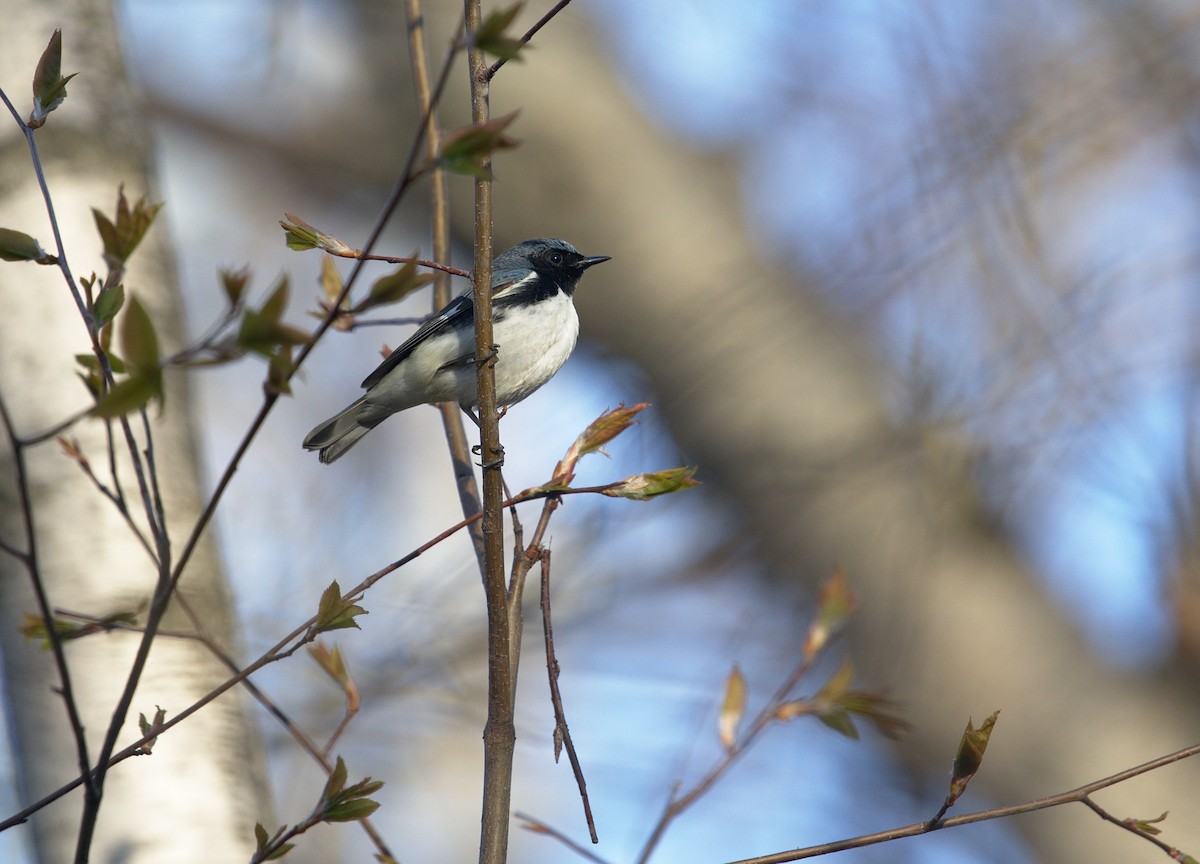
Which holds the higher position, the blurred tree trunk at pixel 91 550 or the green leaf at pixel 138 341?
the blurred tree trunk at pixel 91 550

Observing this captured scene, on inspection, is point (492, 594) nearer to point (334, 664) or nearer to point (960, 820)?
point (334, 664)

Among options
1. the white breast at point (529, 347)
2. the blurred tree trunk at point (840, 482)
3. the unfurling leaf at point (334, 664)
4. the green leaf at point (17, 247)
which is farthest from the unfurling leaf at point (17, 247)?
the blurred tree trunk at point (840, 482)

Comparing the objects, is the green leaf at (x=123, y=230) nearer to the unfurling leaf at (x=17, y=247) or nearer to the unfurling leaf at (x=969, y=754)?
the unfurling leaf at (x=17, y=247)

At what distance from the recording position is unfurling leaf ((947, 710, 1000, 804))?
1.51 meters

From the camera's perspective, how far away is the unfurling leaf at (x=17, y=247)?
4.30 feet

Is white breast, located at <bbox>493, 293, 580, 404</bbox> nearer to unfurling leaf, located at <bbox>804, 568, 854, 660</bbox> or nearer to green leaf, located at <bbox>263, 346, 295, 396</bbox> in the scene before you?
unfurling leaf, located at <bbox>804, 568, 854, 660</bbox>

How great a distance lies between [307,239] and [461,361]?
60.7 inches

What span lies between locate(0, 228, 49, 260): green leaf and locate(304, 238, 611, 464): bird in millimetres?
1789

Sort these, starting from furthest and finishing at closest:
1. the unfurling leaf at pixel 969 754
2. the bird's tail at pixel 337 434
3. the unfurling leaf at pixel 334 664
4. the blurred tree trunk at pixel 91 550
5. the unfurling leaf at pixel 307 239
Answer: the bird's tail at pixel 337 434 → the blurred tree trunk at pixel 91 550 → the unfurling leaf at pixel 334 664 → the unfurling leaf at pixel 307 239 → the unfurling leaf at pixel 969 754

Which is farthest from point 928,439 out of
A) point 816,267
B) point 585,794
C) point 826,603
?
point 585,794

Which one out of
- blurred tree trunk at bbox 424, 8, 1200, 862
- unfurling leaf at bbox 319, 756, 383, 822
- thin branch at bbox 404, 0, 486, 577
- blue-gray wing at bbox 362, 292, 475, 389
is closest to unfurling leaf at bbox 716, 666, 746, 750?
thin branch at bbox 404, 0, 486, 577

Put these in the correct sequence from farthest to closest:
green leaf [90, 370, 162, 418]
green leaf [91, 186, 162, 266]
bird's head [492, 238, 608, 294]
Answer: bird's head [492, 238, 608, 294] → green leaf [91, 186, 162, 266] → green leaf [90, 370, 162, 418]

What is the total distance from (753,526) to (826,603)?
4.01m

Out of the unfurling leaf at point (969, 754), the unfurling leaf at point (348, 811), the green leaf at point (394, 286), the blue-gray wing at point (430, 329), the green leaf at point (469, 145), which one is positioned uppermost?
the blue-gray wing at point (430, 329)
